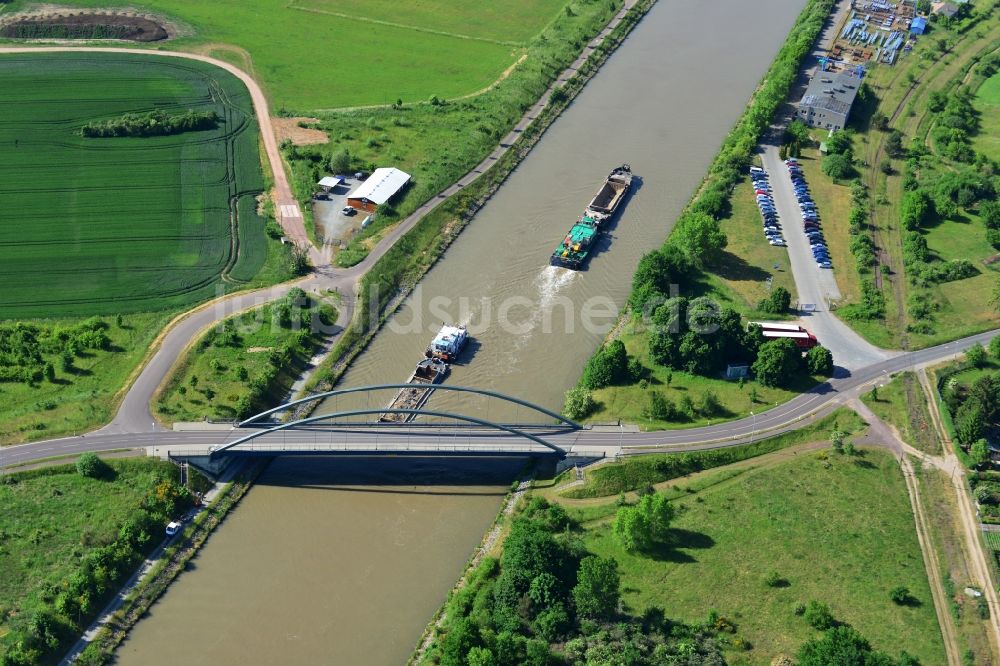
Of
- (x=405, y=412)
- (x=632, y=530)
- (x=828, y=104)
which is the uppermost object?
(x=828, y=104)

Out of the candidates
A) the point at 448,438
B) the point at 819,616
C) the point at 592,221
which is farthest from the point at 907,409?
the point at 448,438

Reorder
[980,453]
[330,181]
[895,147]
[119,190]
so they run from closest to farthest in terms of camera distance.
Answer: [980,453] < [119,190] < [330,181] < [895,147]

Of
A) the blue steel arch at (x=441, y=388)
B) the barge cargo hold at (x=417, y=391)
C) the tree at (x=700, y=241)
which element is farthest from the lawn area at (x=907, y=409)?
the barge cargo hold at (x=417, y=391)

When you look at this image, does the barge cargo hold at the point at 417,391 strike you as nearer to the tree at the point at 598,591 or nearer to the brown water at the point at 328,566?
the brown water at the point at 328,566

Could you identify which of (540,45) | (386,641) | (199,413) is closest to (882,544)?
(386,641)

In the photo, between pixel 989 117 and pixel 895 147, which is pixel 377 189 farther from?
pixel 989 117

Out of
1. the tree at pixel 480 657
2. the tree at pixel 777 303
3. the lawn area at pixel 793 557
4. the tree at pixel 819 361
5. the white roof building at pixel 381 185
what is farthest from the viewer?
the white roof building at pixel 381 185
